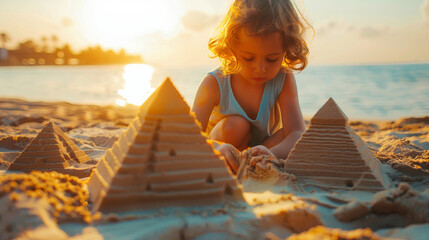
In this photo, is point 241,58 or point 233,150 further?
point 241,58

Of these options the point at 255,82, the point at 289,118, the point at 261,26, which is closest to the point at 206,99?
the point at 255,82

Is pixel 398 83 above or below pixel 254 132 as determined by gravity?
below

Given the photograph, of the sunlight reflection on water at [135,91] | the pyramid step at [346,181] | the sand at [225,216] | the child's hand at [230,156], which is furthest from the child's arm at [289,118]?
the sunlight reflection on water at [135,91]

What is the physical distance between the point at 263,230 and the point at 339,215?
0.43m

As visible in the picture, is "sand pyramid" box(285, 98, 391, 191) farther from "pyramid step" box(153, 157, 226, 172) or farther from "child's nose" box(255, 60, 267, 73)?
"pyramid step" box(153, 157, 226, 172)

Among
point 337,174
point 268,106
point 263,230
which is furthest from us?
point 268,106

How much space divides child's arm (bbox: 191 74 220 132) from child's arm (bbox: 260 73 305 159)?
67cm

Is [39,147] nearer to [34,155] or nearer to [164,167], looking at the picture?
[34,155]

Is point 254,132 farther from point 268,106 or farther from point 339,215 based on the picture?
point 339,215

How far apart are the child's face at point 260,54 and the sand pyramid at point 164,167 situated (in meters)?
1.24

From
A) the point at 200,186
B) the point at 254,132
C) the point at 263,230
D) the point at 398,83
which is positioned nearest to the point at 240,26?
the point at 254,132

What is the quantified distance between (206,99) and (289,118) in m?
0.84

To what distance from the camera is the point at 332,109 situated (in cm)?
256

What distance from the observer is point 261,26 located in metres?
Result: 3.01
